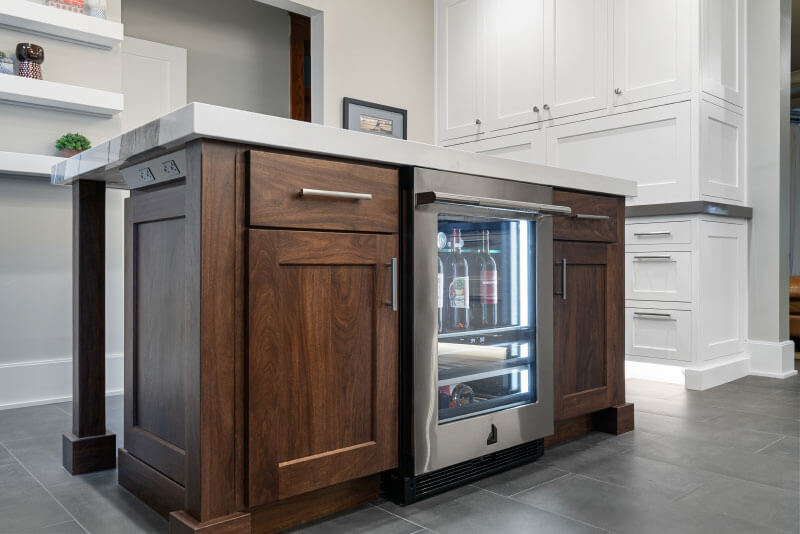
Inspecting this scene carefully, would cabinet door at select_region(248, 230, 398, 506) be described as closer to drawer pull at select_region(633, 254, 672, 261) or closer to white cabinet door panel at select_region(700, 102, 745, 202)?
drawer pull at select_region(633, 254, 672, 261)

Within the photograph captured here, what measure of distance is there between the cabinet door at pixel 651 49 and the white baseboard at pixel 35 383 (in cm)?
305

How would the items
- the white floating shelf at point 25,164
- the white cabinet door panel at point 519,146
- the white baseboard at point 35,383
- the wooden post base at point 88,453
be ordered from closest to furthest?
the wooden post base at point 88,453 → the white floating shelf at point 25,164 → the white baseboard at point 35,383 → the white cabinet door panel at point 519,146

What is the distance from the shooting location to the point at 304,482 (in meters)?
1.28

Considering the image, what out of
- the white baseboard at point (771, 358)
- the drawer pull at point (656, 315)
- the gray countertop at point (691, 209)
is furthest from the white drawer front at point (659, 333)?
the white baseboard at point (771, 358)

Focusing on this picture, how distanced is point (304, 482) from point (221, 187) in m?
0.63

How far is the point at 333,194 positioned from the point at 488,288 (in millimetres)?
666

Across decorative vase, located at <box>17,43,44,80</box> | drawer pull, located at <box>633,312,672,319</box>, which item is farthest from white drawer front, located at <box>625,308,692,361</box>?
decorative vase, located at <box>17,43,44,80</box>

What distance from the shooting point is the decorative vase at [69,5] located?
2.58 meters

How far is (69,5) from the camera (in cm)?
Answer: 262

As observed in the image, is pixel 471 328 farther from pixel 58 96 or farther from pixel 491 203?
pixel 58 96

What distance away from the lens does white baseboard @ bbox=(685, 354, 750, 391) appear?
2.91 m

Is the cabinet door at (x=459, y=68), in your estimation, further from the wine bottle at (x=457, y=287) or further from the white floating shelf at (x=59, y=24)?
the wine bottle at (x=457, y=287)

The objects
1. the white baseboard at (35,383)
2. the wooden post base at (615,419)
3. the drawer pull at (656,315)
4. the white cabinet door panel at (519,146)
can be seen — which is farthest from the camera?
the white cabinet door panel at (519,146)

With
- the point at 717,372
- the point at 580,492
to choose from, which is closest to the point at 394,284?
the point at 580,492
